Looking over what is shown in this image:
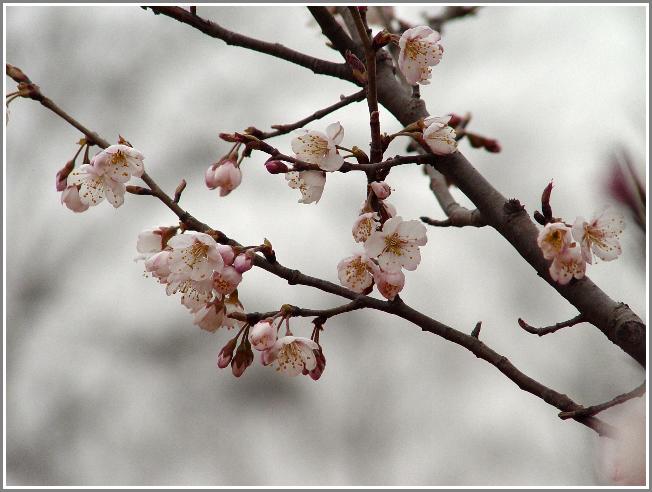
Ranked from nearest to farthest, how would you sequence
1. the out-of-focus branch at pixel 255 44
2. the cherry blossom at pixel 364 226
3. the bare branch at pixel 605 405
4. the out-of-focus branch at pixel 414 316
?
the bare branch at pixel 605 405 → the out-of-focus branch at pixel 414 316 → the cherry blossom at pixel 364 226 → the out-of-focus branch at pixel 255 44

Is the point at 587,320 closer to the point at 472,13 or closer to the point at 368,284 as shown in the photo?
the point at 368,284

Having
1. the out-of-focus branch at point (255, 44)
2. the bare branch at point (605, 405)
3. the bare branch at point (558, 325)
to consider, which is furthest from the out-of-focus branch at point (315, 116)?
the bare branch at point (605, 405)

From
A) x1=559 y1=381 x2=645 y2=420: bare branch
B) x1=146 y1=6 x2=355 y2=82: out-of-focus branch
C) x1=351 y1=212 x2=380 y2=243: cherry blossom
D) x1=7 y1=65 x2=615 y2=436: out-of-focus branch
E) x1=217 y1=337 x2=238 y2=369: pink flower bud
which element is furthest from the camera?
x1=146 y1=6 x2=355 y2=82: out-of-focus branch

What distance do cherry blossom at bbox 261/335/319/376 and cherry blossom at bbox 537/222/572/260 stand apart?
545 mm

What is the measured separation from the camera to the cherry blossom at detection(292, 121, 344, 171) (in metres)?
1.48

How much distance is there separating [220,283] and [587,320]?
0.77m

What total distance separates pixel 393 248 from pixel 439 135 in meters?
0.27

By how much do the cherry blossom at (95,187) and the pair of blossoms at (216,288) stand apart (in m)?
0.11

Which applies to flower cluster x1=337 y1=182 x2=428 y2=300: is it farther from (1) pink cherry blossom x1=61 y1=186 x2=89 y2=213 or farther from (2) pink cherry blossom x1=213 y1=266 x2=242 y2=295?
(1) pink cherry blossom x1=61 y1=186 x2=89 y2=213

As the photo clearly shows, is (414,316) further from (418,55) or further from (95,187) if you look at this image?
(95,187)

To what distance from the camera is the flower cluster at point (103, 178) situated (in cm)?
A: 162

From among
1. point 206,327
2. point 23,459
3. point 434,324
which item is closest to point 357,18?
point 434,324

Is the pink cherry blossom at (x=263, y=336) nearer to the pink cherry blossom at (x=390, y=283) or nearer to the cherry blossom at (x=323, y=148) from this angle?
the pink cherry blossom at (x=390, y=283)

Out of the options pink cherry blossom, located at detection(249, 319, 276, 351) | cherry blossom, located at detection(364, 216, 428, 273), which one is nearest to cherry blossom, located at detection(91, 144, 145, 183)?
pink cherry blossom, located at detection(249, 319, 276, 351)
